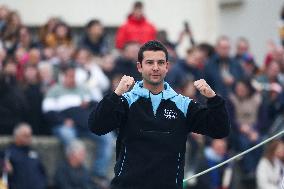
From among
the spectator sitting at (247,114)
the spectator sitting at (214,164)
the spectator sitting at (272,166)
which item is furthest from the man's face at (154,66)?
the spectator sitting at (247,114)

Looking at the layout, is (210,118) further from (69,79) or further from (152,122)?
(69,79)

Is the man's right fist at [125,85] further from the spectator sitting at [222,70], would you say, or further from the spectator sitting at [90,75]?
the spectator sitting at [222,70]

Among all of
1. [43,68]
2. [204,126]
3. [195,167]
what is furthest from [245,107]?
[204,126]

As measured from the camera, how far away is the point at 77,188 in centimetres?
1609

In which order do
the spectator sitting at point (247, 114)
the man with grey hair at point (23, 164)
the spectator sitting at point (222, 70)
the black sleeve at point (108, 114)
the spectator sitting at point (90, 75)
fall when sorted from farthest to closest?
1. the spectator sitting at point (222, 70)
2. the spectator sitting at point (247, 114)
3. the spectator sitting at point (90, 75)
4. the man with grey hair at point (23, 164)
5. the black sleeve at point (108, 114)

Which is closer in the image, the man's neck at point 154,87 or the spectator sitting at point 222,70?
the man's neck at point 154,87

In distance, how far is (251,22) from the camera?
24.2 m

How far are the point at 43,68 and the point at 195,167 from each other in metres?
2.56

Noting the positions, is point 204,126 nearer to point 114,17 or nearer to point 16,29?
point 16,29

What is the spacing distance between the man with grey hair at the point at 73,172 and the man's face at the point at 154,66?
6.71 m

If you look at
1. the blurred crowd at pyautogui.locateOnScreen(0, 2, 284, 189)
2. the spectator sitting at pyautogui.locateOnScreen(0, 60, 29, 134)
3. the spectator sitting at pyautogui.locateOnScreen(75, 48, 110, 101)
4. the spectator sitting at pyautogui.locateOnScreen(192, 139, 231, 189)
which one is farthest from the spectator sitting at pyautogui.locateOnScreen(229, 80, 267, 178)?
the spectator sitting at pyautogui.locateOnScreen(0, 60, 29, 134)

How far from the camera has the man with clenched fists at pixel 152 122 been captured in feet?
30.8

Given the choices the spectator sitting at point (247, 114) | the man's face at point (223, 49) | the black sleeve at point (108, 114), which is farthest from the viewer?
the man's face at point (223, 49)

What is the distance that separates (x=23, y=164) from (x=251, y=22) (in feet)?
31.2
